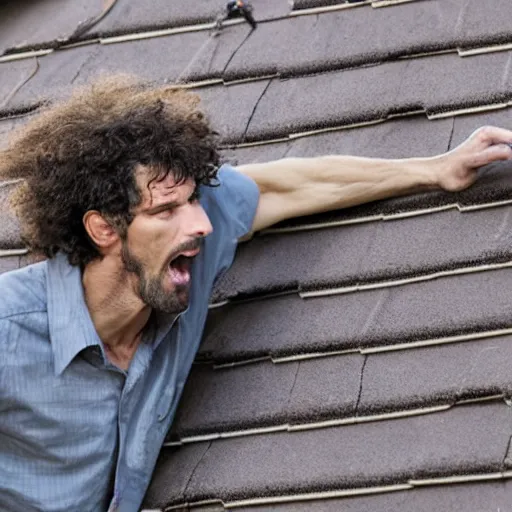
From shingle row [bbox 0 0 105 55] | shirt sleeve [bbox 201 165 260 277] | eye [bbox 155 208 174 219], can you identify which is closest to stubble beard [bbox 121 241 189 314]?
eye [bbox 155 208 174 219]

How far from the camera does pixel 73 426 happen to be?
2672 mm

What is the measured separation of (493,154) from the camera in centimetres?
273

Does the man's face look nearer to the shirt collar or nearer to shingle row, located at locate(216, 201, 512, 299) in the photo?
the shirt collar

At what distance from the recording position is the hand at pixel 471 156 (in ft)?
9.00

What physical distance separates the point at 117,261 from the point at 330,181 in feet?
1.78

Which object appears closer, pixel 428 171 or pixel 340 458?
pixel 340 458

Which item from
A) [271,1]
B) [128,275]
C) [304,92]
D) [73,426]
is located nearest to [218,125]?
[304,92]

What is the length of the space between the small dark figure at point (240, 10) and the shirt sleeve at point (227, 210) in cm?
64

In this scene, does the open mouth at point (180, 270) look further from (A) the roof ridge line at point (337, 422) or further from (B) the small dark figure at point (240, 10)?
(B) the small dark figure at point (240, 10)

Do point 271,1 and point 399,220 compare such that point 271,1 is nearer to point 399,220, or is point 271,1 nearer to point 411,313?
point 399,220

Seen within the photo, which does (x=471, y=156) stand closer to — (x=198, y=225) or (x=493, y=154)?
(x=493, y=154)

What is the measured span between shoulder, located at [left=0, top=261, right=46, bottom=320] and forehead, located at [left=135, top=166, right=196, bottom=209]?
11.3 inches

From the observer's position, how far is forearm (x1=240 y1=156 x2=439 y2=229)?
2.83 metres

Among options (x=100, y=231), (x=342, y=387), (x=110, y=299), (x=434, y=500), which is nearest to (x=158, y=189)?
(x=100, y=231)
